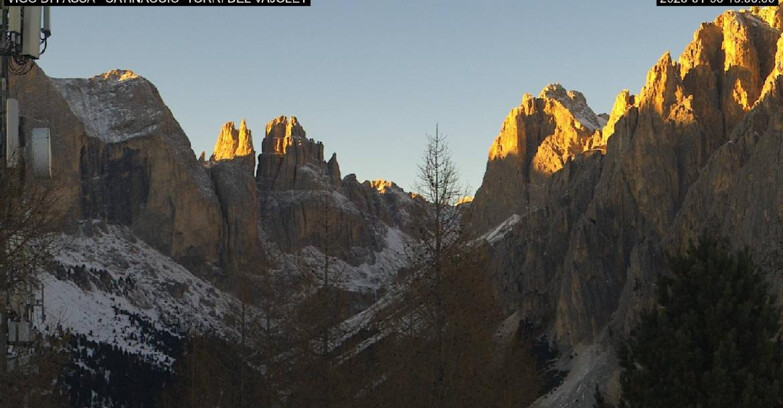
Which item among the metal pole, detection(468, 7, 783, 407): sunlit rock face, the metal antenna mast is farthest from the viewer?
detection(468, 7, 783, 407): sunlit rock face

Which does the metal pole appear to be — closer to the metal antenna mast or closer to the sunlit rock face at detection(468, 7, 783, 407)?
the metal antenna mast

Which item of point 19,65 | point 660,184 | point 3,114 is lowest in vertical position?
point 3,114

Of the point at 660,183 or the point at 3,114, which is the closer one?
the point at 3,114

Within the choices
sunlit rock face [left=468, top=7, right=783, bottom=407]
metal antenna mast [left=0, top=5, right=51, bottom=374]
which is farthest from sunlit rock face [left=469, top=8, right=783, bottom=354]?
metal antenna mast [left=0, top=5, right=51, bottom=374]

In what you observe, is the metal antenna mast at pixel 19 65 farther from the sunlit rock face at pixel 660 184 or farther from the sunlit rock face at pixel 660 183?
the sunlit rock face at pixel 660 183

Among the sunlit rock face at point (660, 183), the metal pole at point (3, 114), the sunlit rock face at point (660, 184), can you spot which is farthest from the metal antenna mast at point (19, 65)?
the sunlit rock face at point (660, 183)

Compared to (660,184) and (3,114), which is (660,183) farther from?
(3,114)

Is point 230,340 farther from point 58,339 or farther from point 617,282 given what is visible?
point 617,282

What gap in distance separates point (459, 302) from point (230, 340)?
61.1ft

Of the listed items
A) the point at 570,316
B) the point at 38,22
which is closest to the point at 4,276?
the point at 38,22

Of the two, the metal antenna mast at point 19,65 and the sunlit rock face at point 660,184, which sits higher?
the sunlit rock face at point 660,184

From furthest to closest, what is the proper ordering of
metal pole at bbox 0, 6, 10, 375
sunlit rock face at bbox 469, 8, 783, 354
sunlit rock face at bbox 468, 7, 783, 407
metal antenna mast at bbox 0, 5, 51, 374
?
sunlit rock face at bbox 469, 8, 783, 354
sunlit rock face at bbox 468, 7, 783, 407
metal antenna mast at bbox 0, 5, 51, 374
metal pole at bbox 0, 6, 10, 375

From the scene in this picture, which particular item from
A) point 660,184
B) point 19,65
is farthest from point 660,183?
point 19,65

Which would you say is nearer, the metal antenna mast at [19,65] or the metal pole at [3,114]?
the metal pole at [3,114]
